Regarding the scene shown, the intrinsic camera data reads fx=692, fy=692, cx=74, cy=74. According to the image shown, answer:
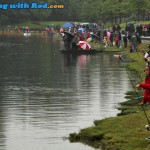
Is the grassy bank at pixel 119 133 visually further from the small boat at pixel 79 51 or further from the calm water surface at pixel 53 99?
the small boat at pixel 79 51

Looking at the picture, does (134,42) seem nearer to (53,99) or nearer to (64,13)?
(53,99)

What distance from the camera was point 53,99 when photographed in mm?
25750

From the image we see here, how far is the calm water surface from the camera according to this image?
17803 millimetres

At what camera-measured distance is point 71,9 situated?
607 ft

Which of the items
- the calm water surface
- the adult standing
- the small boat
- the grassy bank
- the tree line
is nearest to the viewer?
the grassy bank

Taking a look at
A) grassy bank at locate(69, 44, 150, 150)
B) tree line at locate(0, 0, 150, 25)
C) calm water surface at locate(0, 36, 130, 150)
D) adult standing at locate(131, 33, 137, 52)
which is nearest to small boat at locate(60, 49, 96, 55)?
adult standing at locate(131, 33, 137, 52)

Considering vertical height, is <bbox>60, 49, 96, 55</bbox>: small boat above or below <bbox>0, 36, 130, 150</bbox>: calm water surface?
below

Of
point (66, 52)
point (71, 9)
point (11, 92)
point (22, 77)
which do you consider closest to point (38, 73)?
point (22, 77)

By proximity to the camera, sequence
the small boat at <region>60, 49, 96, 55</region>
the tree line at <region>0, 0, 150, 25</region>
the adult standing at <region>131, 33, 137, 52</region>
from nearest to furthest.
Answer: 1. the adult standing at <region>131, 33, 137, 52</region>
2. the small boat at <region>60, 49, 96, 55</region>
3. the tree line at <region>0, 0, 150, 25</region>

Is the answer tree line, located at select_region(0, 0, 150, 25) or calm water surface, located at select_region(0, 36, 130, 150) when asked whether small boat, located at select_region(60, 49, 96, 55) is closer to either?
calm water surface, located at select_region(0, 36, 130, 150)

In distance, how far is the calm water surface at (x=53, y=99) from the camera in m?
17.8

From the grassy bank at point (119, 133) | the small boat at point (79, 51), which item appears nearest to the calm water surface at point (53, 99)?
the grassy bank at point (119, 133)

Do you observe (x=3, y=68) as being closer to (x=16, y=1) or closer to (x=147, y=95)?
(x=147, y=95)

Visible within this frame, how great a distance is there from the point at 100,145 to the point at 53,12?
17139 centimetres
